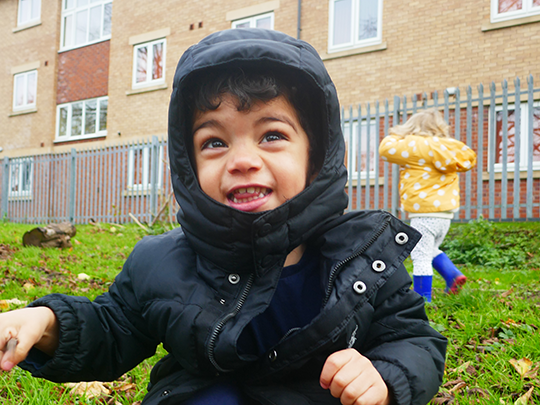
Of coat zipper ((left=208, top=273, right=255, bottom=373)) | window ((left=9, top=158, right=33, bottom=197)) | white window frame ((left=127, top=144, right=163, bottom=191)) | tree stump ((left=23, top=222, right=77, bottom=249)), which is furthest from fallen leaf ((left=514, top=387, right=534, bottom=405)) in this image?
window ((left=9, top=158, right=33, bottom=197))

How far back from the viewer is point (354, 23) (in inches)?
438

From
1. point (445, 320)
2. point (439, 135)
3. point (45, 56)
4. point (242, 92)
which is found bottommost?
point (445, 320)

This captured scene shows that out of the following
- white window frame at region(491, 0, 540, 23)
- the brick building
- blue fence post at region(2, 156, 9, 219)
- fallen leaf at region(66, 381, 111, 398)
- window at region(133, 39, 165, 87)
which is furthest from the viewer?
blue fence post at region(2, 156, 9, 219)

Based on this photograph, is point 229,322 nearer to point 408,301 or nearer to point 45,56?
point 408,301

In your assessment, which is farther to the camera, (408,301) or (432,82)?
(432,82)

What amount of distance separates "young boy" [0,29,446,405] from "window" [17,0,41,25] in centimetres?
1917

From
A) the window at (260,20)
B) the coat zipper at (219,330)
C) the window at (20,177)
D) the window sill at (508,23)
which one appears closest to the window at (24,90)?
the window at (20,177)

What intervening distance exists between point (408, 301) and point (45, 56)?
60.2 ft

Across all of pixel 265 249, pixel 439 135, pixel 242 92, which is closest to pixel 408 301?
pixel 265 249

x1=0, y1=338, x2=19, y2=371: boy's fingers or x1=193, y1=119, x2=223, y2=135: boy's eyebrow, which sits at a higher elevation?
x1=193, y1=119, x2=223, y2=135: boy's eyebrow

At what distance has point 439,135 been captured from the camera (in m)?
4.51

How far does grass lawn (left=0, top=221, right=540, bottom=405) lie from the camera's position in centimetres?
206

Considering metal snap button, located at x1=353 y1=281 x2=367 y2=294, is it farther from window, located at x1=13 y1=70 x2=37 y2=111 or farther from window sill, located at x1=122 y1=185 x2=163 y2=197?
window, located at x1=13 y1=70 x2=37 y2=111

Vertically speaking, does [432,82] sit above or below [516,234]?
above
